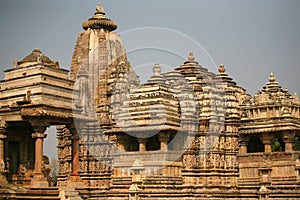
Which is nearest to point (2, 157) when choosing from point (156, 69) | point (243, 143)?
point (156, 69)

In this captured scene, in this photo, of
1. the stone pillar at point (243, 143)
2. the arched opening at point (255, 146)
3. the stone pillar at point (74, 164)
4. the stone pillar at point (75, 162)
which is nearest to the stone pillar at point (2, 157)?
the stone pillar at point (74, 164)

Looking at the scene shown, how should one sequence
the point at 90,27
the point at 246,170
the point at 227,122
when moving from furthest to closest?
the point at 90,27
the point at 227,122
the point at 246,170

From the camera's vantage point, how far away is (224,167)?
30.8 meters

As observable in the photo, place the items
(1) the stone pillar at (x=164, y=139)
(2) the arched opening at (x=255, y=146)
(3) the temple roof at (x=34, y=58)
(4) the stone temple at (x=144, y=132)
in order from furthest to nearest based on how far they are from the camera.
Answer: (2) the arched opening at (x=255, y=146), (1) the stone pillar at (x=164, y=139), (3) the temple roof at (x=34, y=58), (4) the stone temple at (x=144, y=132)

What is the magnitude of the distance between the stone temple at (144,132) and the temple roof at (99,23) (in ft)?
5.76

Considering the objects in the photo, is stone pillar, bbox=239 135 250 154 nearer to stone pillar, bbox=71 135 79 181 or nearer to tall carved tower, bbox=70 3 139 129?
tall carved tower, bbox=70 3 139 129

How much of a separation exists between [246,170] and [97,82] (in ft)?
35.3

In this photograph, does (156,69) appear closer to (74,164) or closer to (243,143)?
(243,143)

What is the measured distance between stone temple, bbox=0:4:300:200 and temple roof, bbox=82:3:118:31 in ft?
5.76

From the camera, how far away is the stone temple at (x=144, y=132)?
85.3 ft

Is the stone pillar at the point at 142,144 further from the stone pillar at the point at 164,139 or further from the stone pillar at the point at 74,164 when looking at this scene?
the stone pillar at the point at 74,164

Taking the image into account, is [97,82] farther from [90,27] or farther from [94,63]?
[90,27]

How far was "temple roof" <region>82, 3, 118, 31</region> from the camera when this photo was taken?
122 feet

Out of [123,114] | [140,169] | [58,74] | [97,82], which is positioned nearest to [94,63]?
[97,82]
